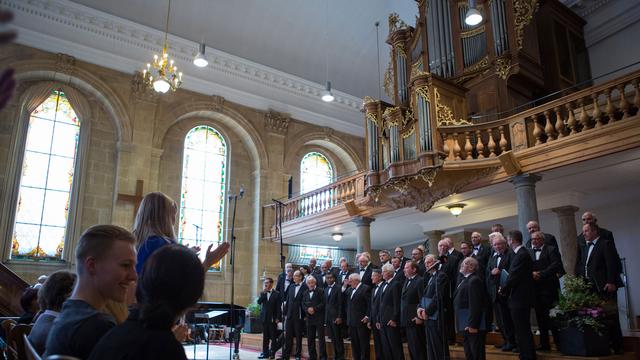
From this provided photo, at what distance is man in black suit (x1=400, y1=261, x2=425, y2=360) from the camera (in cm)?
671

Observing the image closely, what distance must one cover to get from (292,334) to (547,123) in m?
5.39

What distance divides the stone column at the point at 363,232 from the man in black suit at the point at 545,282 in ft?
17.4

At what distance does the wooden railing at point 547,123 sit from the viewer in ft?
23.5

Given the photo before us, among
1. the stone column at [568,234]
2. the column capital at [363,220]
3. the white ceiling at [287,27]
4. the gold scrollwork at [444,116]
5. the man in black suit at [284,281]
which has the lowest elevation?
the man in black suit at [284,281]

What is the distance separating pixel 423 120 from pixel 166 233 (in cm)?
710

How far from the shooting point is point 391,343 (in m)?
7.04

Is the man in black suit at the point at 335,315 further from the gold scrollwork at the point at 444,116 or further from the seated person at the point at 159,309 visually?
the seated person at the point at 159,309

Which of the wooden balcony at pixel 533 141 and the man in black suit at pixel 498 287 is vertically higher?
the wooden balcony at pixel 533 141

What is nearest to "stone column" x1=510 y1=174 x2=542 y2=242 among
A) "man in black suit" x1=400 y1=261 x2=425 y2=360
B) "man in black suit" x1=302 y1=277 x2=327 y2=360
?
"man in black suit" x1=400 y1=261 x2=425 y2=360

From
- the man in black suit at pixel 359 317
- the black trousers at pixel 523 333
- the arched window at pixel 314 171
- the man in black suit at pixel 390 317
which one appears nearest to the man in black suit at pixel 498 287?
the black trousers at pixel 523 333

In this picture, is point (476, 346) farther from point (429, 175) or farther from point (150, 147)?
point (150, 147)

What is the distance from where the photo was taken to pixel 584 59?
1131 cm

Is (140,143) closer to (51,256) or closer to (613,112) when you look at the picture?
(51,256)

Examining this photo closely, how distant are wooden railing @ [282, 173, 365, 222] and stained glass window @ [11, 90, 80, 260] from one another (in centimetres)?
556
